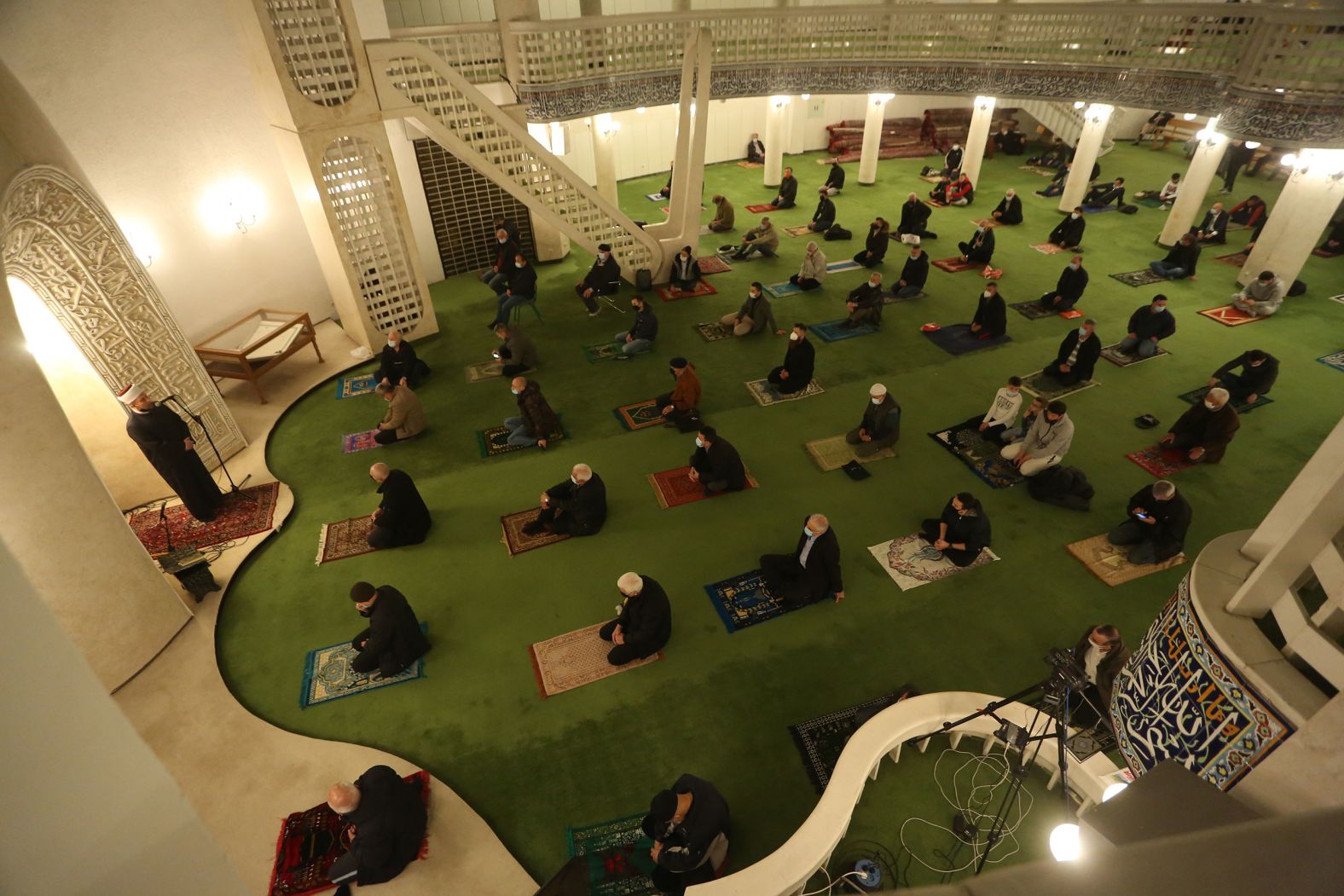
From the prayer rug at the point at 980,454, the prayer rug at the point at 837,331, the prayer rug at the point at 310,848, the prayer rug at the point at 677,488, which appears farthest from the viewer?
the prayer rug at the point at 837,331

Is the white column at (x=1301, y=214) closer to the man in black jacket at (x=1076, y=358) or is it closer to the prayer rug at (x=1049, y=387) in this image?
the man in black jacket at (x=1076, y=358)

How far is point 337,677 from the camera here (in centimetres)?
575

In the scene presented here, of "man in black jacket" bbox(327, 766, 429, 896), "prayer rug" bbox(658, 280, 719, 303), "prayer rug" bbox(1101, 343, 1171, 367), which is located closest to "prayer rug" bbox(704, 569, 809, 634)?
"man in black jacket" bbox(327, 766, 429, 896)

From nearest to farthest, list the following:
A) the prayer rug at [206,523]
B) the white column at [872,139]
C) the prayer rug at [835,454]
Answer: the prayer rug at [206,523] < the prayer rug at [835,454] < the white column at [872,139]

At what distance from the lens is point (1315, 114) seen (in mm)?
8852

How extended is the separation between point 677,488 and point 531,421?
75.3 inches

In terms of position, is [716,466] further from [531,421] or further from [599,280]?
[599,280]

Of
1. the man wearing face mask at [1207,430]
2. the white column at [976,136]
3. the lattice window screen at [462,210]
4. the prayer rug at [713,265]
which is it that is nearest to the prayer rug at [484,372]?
the lattice window screen at [462,210]

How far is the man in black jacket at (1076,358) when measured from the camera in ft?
28.0

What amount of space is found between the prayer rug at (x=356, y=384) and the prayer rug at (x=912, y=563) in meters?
6.81

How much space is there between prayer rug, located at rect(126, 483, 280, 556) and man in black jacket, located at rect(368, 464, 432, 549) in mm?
1370

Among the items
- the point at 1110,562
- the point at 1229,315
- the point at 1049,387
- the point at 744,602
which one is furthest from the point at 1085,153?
the point at 744,602

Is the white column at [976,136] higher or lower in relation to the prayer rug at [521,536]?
higher

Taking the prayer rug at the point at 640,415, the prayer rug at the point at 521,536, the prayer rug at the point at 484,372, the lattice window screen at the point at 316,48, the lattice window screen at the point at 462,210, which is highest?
the lattice window screen at the point at 316,48
